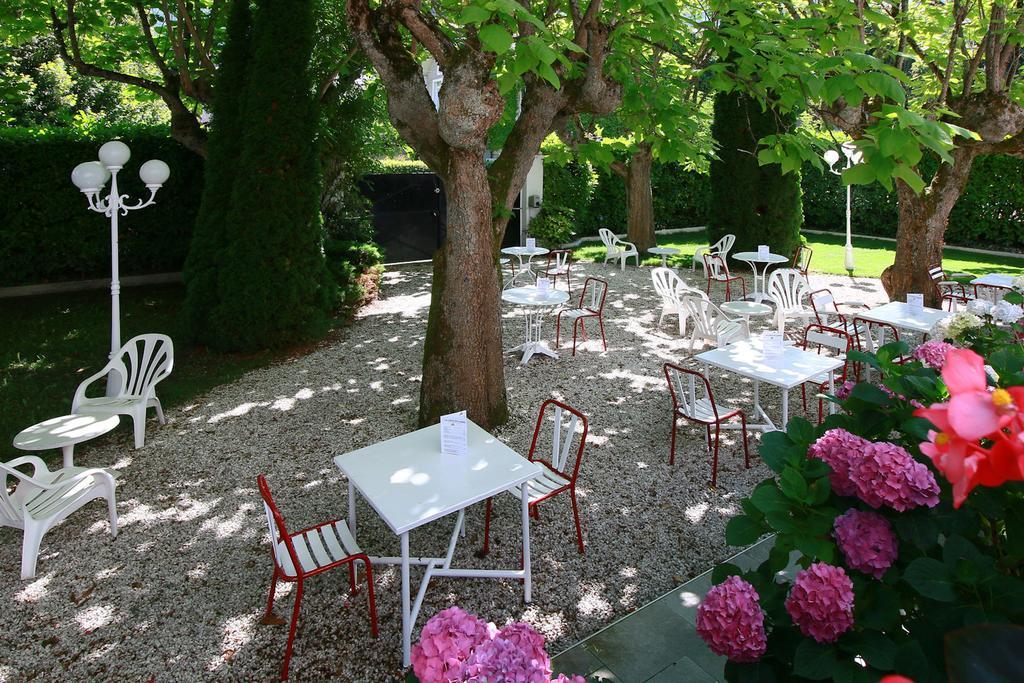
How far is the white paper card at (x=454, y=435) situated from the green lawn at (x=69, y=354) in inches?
161

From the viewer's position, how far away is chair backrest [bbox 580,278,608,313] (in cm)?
859

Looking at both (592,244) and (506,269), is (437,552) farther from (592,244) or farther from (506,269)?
(592,244)

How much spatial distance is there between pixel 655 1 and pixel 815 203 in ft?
58.3

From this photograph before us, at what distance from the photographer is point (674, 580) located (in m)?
3.83

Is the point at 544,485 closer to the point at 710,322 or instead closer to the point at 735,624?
the point at 735,624

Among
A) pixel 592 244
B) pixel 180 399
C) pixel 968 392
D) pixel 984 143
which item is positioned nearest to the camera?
pixel 968 392

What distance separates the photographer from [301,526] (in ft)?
14.4

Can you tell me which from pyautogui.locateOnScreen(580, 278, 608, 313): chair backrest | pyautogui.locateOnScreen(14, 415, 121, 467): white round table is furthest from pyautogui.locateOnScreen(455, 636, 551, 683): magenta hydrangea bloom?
pyautogui.locateOnScreen(580, 278, 608, 313): chair backrest

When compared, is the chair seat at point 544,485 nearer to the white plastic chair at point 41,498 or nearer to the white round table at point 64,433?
the white plastic chair at point 41,498

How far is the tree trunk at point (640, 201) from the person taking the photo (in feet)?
50.1

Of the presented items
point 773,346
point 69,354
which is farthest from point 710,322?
point 69,354

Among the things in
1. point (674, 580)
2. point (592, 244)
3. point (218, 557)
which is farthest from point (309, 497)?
point (592, 244)

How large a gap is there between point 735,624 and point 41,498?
4.32m

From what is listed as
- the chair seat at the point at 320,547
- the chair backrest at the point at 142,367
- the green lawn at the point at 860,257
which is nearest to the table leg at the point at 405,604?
the chair seat at the point at 320,547
